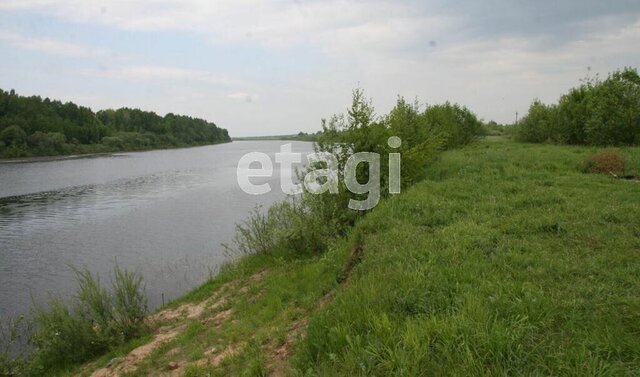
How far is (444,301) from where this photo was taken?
4.71 meters

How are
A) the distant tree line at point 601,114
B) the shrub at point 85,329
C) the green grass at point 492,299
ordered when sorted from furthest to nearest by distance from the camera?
the distant tree line at point 601,114
the shrub at point 85,329
the green grass at point 492,299

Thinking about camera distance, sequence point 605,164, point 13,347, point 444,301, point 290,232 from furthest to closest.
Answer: point 605,164, point 290,232, point 13,347, point 444,301

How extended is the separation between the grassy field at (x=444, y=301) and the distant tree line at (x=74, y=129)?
7994 cm

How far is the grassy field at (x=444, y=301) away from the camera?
12.2 ft

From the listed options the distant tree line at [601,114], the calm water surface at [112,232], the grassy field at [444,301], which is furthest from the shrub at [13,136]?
the distant tree line at [601,114]

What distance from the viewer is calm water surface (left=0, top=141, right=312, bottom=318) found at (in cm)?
1439

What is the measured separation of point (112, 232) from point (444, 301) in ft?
66.9

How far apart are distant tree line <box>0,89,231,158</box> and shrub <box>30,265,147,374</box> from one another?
76.8m

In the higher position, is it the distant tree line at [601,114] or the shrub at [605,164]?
the distant tree line at [601,114]

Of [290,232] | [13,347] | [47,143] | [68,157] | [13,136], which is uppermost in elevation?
[13,136]

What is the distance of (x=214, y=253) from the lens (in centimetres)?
1705

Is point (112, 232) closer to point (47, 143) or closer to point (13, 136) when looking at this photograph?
point (13, 136)

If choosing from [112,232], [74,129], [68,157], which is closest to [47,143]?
[68,157]

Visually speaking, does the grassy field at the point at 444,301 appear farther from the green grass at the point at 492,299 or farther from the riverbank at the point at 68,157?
the riverbank at the point at 68,157
